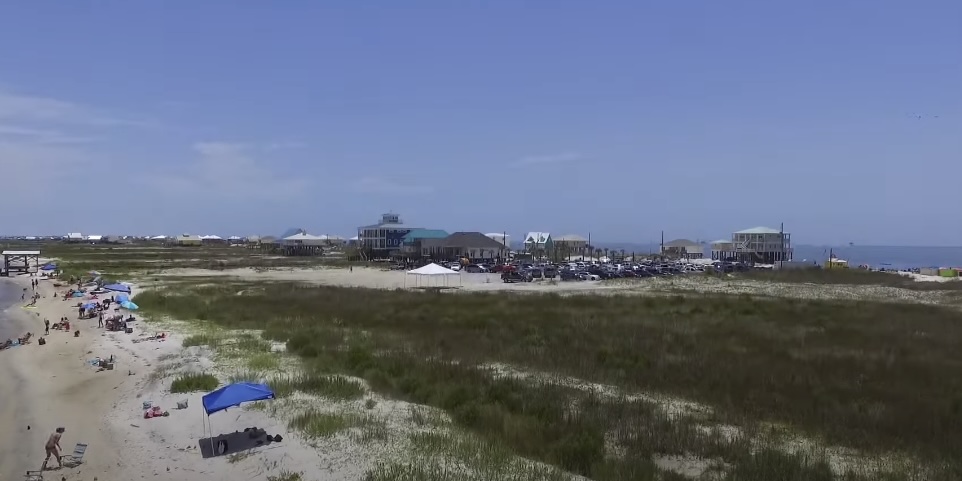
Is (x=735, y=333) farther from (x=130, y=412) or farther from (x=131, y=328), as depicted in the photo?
(x=131, y=328)

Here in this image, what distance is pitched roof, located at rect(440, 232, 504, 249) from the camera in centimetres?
9100

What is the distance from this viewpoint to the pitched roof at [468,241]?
9100 centimetres

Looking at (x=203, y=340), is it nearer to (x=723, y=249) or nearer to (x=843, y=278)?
(x=843, y=278)

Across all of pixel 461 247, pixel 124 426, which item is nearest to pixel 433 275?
pixel 124 426

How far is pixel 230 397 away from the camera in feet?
38.9

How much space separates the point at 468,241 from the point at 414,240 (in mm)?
7726

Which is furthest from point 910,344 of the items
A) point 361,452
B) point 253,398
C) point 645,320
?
point 253,398

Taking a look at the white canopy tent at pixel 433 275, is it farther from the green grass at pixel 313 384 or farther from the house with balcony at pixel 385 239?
the house with balcony at pixel 385 239

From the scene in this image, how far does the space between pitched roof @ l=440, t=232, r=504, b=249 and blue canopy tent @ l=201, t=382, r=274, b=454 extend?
78.3 metres

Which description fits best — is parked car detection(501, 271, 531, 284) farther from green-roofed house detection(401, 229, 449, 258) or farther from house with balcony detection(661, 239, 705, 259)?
house with balcony detection(661, 239, 705, 259)

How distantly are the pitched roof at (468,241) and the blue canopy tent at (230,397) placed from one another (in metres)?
78.3

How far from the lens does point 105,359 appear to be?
815 inches

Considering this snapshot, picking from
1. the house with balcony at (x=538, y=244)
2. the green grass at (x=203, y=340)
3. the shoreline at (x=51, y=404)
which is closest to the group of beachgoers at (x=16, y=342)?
the shoreline at (x=51, y=404)

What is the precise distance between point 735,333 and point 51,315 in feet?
111
